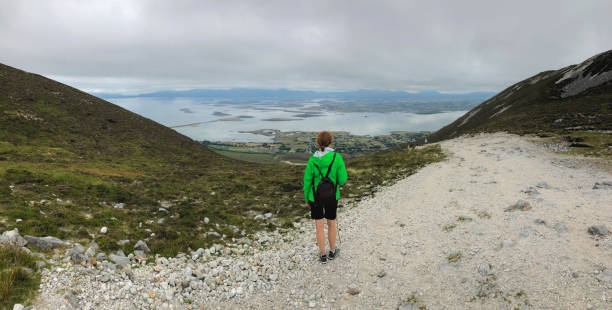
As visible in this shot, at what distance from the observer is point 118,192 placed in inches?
691

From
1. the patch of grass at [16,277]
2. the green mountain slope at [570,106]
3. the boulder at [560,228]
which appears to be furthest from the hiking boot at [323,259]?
the green mountain slope at [570,106]

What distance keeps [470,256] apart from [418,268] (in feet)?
5.59

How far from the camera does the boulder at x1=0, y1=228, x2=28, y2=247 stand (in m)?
7.30

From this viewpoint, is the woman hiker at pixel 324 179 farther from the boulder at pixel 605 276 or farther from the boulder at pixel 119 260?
the boulder at pixel 605 276

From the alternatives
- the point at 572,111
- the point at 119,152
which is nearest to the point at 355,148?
the point at 572,111

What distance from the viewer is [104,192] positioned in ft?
55.2

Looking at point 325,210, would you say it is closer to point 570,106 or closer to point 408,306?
point 408,306

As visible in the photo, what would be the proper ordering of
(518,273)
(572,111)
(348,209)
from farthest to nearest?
(572,111)
(348,209)
(518,273)

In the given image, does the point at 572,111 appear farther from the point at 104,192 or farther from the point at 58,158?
the point at 58,158

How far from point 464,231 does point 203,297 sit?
30.9ft

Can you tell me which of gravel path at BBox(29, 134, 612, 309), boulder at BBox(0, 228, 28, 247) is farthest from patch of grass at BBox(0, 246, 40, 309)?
boulder at BBox(0, 228, 28, 247)

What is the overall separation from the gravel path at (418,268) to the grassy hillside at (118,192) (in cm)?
276

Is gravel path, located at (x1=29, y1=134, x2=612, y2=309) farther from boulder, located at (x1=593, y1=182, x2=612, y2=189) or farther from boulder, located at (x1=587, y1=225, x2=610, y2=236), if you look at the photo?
boulder, located at (x1=587, y1=225, x2=610, y2=236)

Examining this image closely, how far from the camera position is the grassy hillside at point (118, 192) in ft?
35.0
